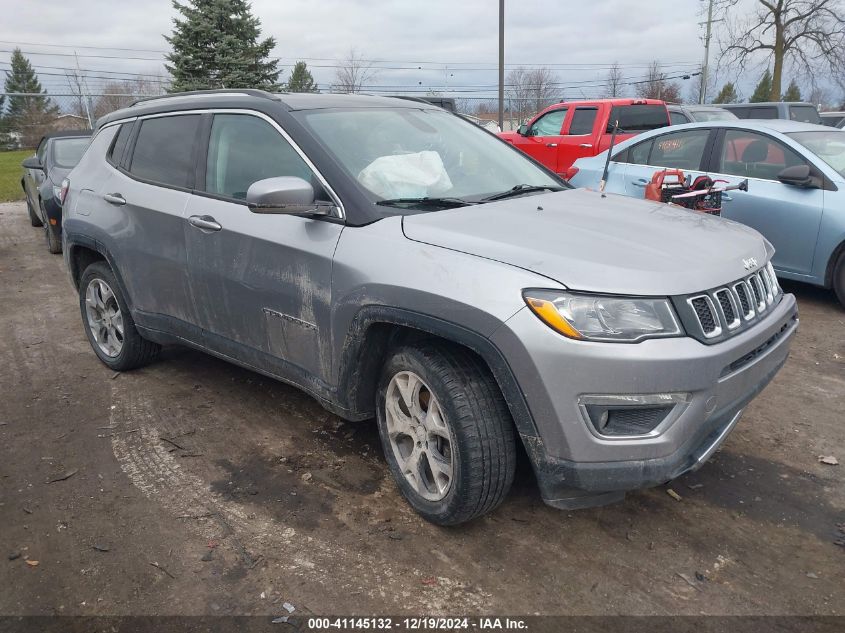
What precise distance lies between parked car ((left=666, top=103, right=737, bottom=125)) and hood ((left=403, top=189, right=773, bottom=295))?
1023 centimetres

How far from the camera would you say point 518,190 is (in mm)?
3586

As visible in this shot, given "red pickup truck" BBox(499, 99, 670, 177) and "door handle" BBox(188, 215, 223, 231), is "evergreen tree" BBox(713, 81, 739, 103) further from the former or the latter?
"door handle" BBox(188, 215, 223, 231)

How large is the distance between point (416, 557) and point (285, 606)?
561mm

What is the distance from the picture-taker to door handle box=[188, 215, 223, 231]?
363 cm

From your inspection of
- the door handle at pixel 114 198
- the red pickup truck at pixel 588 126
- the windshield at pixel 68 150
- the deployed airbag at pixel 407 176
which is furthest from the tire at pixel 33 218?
the deployed airbag at pixel 407 176

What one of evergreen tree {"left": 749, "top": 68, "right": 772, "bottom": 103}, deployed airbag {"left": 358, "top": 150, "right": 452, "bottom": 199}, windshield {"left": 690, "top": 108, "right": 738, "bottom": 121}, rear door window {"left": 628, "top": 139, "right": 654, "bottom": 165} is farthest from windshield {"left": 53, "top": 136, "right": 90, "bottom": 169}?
evergreen tree {"left": 749, "top": 68, "right": 772, "bottom": 103}

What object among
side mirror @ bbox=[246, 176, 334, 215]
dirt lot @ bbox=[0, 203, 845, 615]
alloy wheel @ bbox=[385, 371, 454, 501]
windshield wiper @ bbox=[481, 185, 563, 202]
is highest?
side mirror @ bbox=[246, 176, 334, 215]

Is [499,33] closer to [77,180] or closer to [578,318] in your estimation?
[77,180]

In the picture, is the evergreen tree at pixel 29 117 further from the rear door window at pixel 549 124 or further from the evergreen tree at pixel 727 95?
the evergreen tree at pixel 727 95

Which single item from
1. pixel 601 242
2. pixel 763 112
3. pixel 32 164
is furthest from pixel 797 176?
pixel 763 112

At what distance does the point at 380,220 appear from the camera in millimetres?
3006

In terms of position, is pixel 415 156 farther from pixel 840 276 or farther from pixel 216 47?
pixel 216 47

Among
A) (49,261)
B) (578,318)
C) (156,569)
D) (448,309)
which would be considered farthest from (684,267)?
(49,261)

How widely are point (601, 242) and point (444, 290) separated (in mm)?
661
